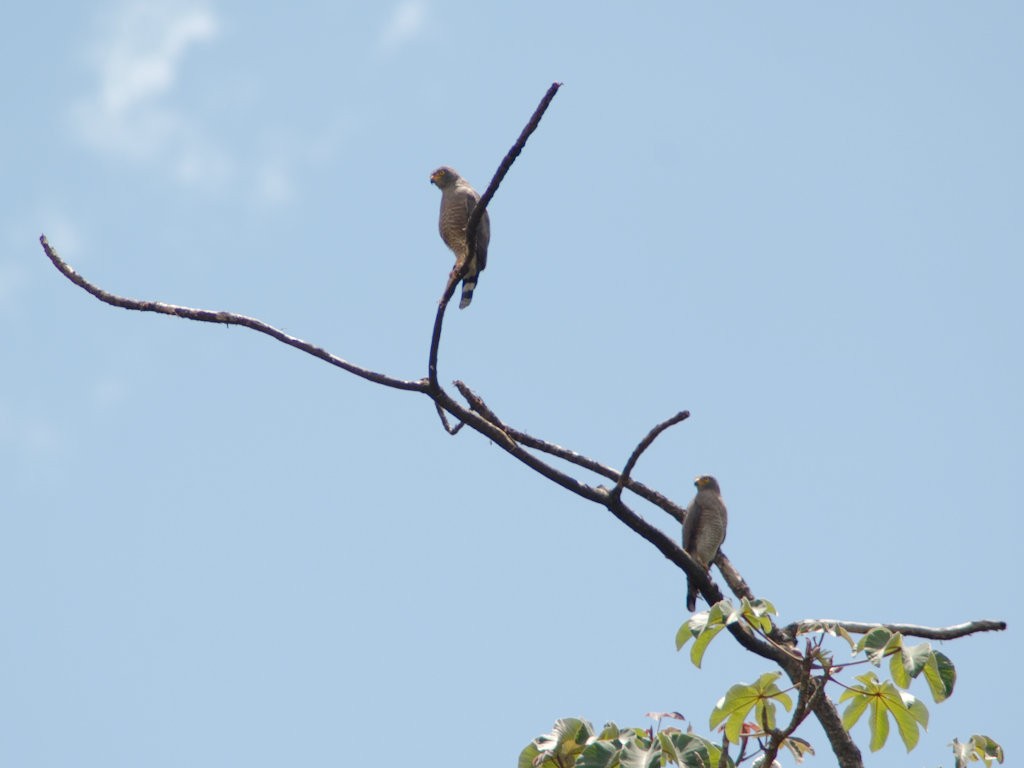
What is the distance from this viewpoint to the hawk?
230 inches

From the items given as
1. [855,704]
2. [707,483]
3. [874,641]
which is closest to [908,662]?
[874,641]

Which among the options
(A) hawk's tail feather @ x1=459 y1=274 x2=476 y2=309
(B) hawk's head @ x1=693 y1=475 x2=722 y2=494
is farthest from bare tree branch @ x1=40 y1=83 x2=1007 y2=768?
(B) hawk's head @ x1=693 y1=475 x2=722 y2=494

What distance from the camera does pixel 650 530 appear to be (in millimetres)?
4074

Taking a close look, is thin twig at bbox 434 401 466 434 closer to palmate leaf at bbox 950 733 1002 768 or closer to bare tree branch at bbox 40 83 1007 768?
bare tree branch at bbox 40 83 1007 768

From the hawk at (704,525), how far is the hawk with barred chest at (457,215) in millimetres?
1850

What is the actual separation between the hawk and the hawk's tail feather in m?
1.67

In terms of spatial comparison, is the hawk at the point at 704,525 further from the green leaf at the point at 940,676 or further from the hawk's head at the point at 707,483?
the green leaf at the point at 940,676

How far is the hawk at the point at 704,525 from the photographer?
230 inches

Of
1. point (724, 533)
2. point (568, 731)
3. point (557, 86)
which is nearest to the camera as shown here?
point (568, 731)

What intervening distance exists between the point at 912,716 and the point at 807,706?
32cm

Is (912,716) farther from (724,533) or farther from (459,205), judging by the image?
(459,205)

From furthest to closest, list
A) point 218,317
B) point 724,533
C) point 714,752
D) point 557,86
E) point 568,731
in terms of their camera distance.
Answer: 1. point 724,533
2. point 218,317
3. point 557,86
4. point 568,731
5. point 714,752

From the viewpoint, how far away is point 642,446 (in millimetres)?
3850

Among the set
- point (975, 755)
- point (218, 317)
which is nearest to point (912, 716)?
point (975, 755)
